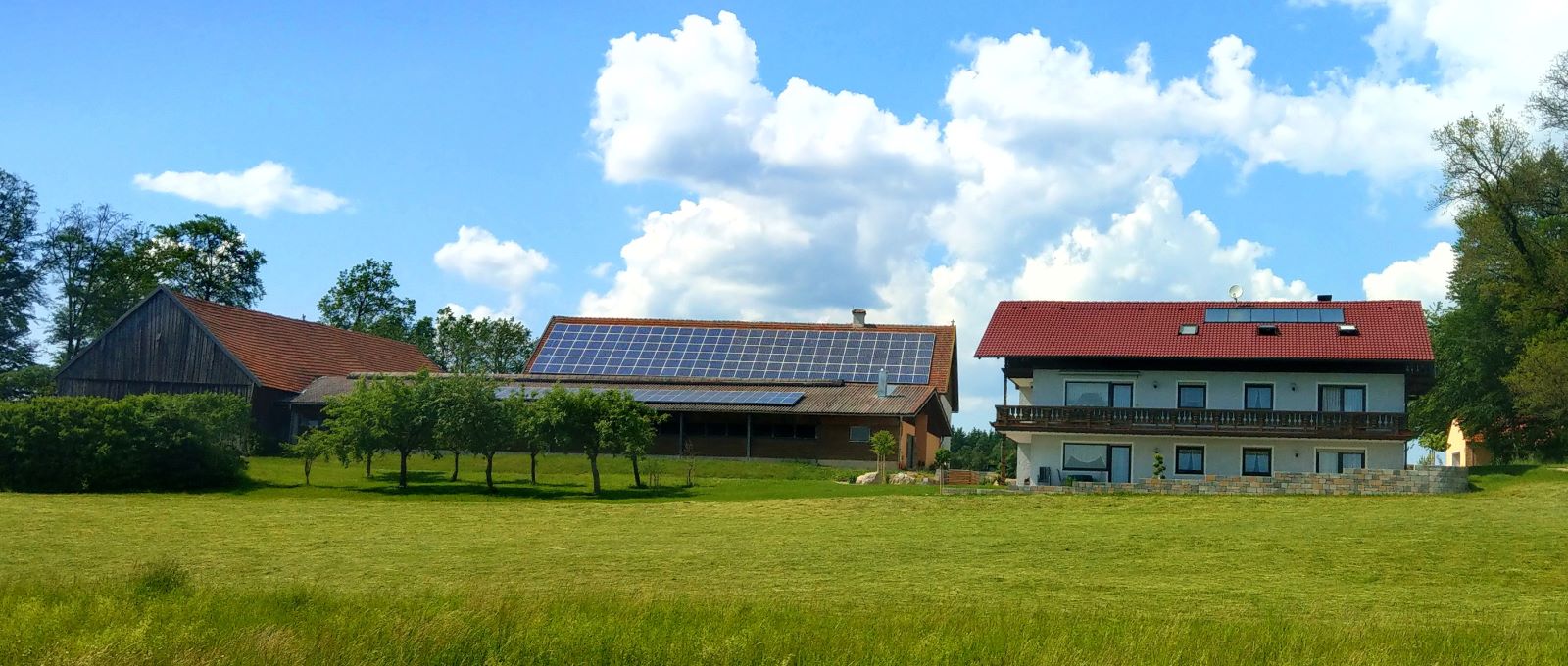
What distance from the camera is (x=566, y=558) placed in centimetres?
2227

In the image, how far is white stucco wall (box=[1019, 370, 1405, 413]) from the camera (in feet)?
136

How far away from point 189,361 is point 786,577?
48.8 m

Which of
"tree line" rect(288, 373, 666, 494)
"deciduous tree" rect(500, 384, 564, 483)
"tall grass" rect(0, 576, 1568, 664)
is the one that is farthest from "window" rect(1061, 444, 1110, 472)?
"tall grass" rect(0, 576, 1568, 664)

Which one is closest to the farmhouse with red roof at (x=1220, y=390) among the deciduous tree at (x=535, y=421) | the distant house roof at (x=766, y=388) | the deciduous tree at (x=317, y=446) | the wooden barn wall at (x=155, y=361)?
the distant house roof at (x=766, y=388)

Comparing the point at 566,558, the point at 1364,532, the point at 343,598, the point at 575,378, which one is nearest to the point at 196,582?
the point at 343,598

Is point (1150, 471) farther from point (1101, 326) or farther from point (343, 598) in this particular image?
point (343, 598)

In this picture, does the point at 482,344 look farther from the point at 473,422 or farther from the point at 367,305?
the point at 473,422

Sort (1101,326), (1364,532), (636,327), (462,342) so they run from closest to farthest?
(1364,532) → (1101,326) → (636,327) → (462,342)

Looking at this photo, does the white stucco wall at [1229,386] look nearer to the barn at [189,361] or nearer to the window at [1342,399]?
the window at [1342,399]

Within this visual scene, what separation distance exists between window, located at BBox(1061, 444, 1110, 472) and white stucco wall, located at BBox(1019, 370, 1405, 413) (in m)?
1.66

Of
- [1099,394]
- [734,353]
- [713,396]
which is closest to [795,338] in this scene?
[734,353]

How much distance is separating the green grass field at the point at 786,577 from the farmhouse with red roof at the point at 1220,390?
4892mm

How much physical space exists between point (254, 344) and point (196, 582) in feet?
157

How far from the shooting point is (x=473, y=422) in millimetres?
40938
